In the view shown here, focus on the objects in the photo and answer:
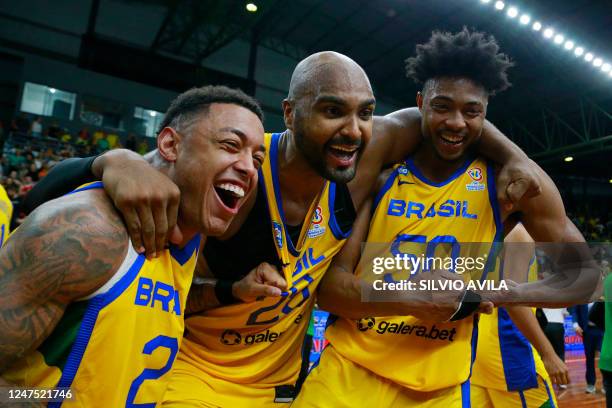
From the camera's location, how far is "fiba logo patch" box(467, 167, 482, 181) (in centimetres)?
225

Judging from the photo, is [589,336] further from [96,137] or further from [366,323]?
[96,137]

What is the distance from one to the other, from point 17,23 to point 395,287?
51.4ft

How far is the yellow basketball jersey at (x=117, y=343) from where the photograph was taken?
4.05 feet

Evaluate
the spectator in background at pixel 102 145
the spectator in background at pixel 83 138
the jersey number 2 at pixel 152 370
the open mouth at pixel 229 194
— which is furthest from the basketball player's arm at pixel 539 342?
the spectator in background at pixel 83 138

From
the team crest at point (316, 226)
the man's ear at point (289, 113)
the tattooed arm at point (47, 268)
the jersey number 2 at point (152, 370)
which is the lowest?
the jersey number 2 at point (152, 370)

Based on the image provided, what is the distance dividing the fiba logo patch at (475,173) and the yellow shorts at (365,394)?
0.97 m

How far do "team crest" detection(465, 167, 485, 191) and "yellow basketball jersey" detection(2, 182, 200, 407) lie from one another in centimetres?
145

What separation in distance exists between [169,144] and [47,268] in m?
0.65

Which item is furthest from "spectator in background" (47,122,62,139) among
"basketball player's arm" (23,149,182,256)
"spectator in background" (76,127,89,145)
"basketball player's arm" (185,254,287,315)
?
"basketball player's arm" (23,149,182,256)

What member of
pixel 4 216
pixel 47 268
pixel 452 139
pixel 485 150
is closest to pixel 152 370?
pixel 47 268

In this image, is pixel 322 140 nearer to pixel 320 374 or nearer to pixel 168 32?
pixel 320 374

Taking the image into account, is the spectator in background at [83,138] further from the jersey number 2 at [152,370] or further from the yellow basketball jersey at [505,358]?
the jersey number 2 at [152,370]

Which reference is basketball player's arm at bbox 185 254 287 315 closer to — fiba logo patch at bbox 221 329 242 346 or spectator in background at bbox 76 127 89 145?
fiba logo patch at bbox 221 329 242 346

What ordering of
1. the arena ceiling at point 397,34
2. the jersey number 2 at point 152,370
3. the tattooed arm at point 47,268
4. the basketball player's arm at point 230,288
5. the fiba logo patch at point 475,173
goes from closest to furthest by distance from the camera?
the tattooed arm at point 47,268, the jersey number 2 at point 152,370, the basketball player's arm at point 230,288, the fiba logo patch at point 475,173, the arena ceiling at point 397,34
